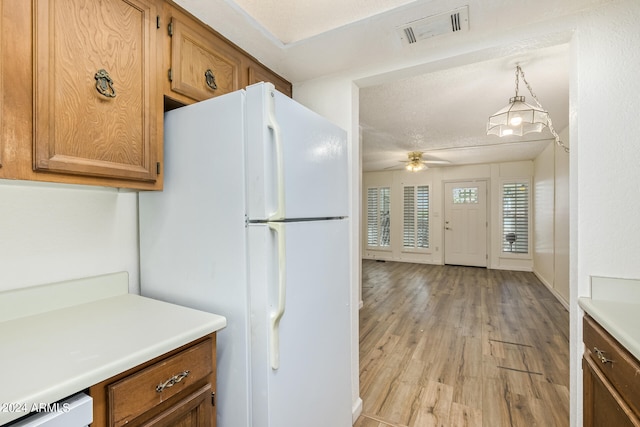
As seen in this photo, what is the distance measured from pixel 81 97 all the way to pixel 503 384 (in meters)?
3.04

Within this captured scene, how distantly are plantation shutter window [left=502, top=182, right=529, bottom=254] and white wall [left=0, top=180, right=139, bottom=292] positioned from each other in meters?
6.85

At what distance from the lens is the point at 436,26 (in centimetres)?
143

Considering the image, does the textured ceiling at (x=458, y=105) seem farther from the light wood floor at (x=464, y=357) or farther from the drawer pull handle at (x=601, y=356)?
the light wood floor at (x=464, y=357)

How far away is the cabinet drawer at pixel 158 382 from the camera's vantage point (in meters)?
0.80

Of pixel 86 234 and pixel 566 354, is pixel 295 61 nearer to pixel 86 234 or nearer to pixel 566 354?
pixel 86 234

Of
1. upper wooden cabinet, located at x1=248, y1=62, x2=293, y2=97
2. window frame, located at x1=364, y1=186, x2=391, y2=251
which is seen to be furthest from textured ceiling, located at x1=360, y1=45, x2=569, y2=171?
window frame, located at x1=364, y1=186, x2=391, y2=251

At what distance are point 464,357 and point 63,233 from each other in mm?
3011

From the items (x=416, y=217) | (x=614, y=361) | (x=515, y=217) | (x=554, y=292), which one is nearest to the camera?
(x=614, y=361)

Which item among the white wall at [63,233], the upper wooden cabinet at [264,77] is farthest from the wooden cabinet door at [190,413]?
the upper wooden cabinet at [264,77]

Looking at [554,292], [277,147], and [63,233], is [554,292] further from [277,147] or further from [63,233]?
[63,233]

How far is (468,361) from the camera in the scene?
2.58 meters

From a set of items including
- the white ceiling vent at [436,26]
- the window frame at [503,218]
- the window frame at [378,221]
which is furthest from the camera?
the window frame at [378,221]

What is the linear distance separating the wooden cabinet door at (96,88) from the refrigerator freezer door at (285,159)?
1.52 feet

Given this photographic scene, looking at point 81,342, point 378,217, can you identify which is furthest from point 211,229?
point 378,217
